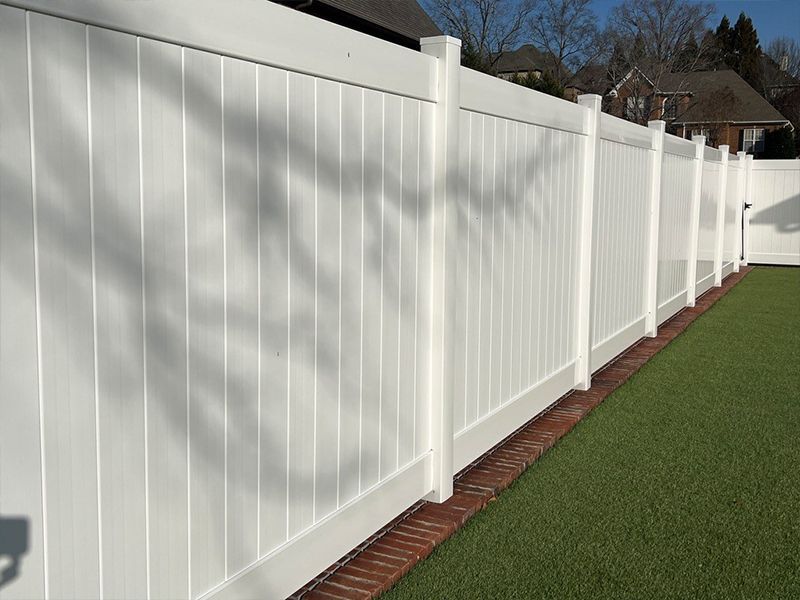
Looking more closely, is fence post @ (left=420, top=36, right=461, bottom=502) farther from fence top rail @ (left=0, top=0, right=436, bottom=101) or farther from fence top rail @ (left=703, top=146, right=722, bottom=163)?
fence top rail @ (left=703, top=146, right=722, bottom=163)

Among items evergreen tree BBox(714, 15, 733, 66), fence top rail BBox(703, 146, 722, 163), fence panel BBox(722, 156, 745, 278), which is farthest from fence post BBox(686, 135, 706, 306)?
evergreen tree BBox(714, 15, 733, 66)

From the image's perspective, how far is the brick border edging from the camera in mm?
3199

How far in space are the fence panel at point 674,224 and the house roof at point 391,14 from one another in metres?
7.63

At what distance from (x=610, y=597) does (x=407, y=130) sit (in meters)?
1.98

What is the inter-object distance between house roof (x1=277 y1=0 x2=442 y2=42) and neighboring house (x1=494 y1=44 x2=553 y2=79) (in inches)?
984

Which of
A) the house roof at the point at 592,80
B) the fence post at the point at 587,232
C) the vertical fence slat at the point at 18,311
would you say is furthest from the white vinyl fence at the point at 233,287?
the house roof at the point at 592,80

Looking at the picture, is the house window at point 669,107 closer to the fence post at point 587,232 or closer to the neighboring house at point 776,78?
the neighboring house at point 776,78

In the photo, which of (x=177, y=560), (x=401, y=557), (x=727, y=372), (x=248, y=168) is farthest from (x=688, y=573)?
(x=727, y=372)

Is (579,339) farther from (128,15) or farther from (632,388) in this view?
(128,15)

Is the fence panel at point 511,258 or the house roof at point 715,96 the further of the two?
the house roof at point 715,96

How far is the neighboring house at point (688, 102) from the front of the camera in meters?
47.7

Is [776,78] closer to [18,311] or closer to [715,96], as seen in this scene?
[715,96]

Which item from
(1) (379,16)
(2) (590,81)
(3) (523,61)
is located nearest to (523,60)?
(3) (523,61)

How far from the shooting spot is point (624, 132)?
22.9ft
